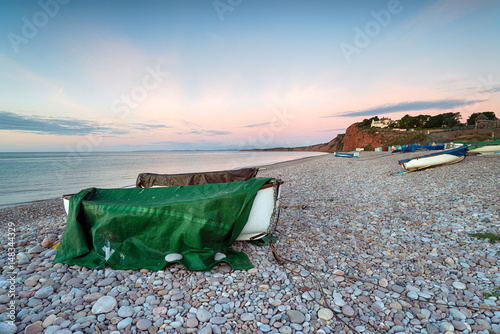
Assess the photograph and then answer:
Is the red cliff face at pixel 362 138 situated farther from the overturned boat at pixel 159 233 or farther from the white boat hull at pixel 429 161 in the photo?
the overturned boat at pixel 159 233

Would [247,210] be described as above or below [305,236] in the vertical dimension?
above

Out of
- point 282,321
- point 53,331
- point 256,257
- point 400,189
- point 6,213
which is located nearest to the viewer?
point 53,331

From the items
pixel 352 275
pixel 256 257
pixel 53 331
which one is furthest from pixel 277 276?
pixel 53 331

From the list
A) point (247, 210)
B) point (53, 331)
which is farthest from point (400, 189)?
Result: point (53, 331)

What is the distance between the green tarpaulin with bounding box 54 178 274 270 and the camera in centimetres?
411

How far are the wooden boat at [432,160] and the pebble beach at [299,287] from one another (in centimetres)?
877

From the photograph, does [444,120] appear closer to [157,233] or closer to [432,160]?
[432,160]

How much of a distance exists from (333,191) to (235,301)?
776 cm

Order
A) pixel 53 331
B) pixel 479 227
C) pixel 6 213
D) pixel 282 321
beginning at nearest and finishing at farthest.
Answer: pixel 53 331
pixel 282 321
pixel 479 227
pixel 6 213

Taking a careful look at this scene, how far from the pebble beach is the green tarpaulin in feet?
0.79

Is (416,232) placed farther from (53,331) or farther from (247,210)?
(53,331)

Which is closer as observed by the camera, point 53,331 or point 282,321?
point 53,331

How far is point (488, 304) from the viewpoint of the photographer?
278 centimetres

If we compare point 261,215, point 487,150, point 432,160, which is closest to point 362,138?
point 487,150
